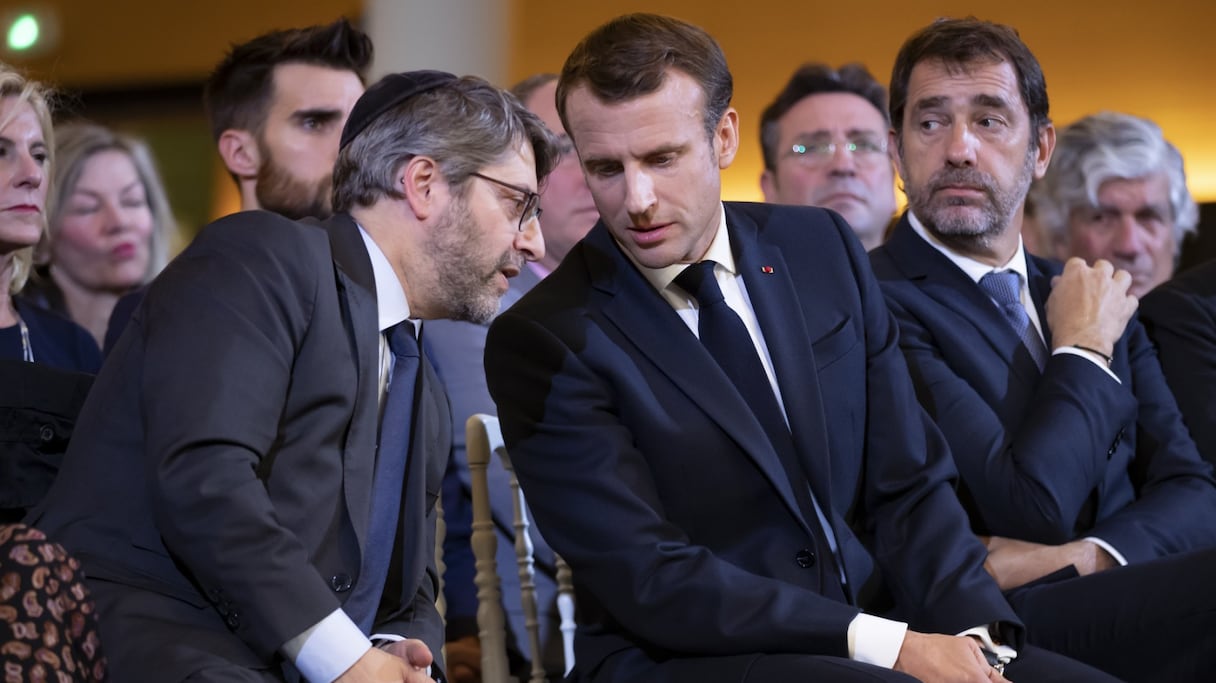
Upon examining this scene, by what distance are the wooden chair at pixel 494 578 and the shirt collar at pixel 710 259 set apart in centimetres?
51

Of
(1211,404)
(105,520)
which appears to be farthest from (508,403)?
(1211,404)

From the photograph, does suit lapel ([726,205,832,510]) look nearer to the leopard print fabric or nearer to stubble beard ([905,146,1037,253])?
stubble beard ([905,146,1037,253])

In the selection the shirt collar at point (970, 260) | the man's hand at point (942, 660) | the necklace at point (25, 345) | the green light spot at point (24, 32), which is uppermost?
the green light spot at point (24, 32)

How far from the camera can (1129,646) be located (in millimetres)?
2357

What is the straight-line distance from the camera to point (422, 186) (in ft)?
7.83

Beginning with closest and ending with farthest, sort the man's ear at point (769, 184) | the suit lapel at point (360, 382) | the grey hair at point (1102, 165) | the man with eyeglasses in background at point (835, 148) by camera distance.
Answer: the suit lapel at point (360, 382)
the grey hair at point (1102, 165)
the man with eyeglasses in background at point (835, 148)
the man's ear at point (769, 184)

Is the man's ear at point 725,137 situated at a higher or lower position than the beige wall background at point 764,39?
lower

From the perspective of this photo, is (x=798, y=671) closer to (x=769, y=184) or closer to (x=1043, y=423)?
(x=1043, y=423)

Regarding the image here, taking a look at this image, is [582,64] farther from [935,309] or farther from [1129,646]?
[1129,646]

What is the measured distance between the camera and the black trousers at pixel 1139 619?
7.58 feet

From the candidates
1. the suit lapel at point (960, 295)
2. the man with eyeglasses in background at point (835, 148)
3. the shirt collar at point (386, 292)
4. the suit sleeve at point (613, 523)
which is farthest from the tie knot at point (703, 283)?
the man with eyeglasses in background at point (835, 148)

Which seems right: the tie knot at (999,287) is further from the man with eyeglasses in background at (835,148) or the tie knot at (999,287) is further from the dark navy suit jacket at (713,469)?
the man with eyeglasses in background at (835,148)

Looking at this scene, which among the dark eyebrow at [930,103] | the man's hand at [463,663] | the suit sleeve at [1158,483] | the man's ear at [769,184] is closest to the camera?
the suit sleeve at [1158,483]

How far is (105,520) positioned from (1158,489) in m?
1.81
